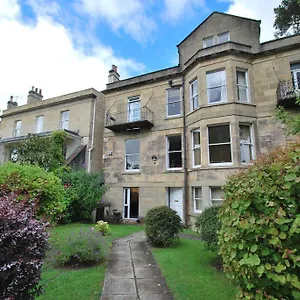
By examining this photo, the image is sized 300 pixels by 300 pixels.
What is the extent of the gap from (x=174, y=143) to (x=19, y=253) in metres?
11.8

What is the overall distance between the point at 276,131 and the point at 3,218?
12357 millimetres

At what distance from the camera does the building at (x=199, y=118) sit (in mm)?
11414

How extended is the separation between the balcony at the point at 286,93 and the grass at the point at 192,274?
8854mm

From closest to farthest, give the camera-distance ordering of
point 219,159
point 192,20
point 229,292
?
point 229,292 → point 219,159 → point 192,20

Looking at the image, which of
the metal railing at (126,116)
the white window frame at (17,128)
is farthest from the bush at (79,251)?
the white window frame at (17,128)

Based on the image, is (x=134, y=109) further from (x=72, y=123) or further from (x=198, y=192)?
(x=198, y=192)

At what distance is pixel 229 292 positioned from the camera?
4.19m

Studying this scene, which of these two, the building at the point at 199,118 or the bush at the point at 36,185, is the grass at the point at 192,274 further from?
the building at the point at 199,118

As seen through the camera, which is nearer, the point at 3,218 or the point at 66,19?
the point at 3,218

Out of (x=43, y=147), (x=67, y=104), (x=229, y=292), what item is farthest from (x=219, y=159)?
(x=67, y=104)

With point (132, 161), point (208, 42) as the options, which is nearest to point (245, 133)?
point (208, 42)

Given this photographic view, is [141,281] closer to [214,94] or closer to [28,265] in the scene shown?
[28,265]

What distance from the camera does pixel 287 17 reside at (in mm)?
19328

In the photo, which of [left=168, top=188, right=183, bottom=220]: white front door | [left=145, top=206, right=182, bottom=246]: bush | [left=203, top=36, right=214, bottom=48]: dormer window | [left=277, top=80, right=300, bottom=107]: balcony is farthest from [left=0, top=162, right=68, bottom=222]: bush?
[left=203, top=36, right=214, bottom=48]: dormer window
